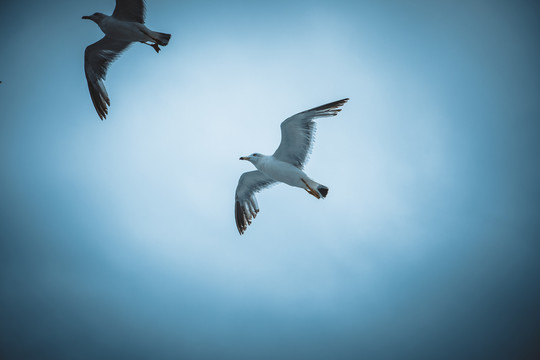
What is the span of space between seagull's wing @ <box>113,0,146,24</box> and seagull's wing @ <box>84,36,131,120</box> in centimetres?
76

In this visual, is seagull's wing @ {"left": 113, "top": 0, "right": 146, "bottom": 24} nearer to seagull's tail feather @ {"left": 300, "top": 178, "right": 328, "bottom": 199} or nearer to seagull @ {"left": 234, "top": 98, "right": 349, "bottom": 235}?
seagull @ {"left": 234, "top": 98, "right": 349, "bottom": 235}

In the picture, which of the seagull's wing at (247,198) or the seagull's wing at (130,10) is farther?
the seagull's wing at (247,198)

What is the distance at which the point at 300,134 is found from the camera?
20.6 ft

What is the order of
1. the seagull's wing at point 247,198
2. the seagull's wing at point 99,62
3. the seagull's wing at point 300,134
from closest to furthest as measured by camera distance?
the seagull's wing at point 300,134
the seagull's wing at point 99,62
the seagull's wing at point 247,198

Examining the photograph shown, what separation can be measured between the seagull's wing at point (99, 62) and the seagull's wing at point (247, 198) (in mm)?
2859

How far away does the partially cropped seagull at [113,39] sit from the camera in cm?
614

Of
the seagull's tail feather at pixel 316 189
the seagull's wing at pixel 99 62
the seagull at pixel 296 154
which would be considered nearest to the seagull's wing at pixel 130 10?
the seagull's wing at pixel 99 62

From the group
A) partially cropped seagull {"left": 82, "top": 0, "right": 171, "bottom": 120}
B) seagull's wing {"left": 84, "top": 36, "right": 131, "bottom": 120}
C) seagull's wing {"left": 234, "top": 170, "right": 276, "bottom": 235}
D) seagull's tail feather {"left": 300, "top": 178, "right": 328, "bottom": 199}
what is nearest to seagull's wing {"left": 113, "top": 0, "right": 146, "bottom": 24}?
partially cropped seagull {"left": 82, "top": 0, "right": 171, "bottom": 120}

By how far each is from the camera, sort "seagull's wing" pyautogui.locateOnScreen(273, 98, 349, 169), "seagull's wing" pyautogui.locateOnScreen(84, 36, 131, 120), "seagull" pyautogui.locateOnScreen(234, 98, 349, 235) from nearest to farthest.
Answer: "seagull's wing" pyautogui.locateOnScreen(273, 98, 349, 169) → "seagull" pyautogui.locateOnScreen(234, 98, 349, 235) → "seagull's wing" pyautogui.locateOnScreen(84, 36, 131, 120)

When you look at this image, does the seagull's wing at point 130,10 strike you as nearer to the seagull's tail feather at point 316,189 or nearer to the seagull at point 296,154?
the seagull at point 296,154

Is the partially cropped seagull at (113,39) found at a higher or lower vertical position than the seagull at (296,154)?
higher

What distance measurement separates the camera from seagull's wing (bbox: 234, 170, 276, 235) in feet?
24.3

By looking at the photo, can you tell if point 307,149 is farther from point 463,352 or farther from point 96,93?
point 463,352

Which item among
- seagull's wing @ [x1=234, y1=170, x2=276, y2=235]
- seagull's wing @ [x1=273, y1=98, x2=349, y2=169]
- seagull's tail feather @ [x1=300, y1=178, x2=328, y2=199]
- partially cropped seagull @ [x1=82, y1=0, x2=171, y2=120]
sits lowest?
seagull's tail feather @ [x1=300, y1=178, x2=328, y2=199]
